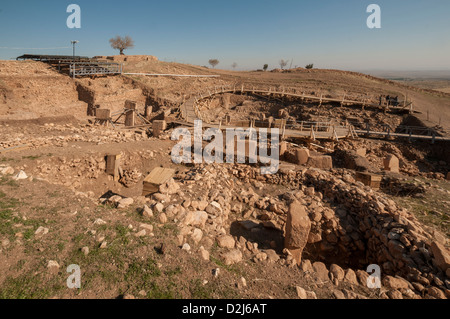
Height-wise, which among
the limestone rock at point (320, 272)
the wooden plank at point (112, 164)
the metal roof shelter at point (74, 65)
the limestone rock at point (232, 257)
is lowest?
the limestone rock at point (320, 272)

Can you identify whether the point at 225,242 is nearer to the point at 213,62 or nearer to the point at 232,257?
the point at 232,257

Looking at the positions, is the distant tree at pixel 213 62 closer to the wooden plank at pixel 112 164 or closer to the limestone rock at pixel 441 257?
the wooden plank at pixel 112 164

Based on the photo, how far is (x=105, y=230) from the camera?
4.66 m

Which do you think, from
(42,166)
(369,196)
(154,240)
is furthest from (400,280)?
(42,166)

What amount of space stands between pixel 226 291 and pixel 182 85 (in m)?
25.6

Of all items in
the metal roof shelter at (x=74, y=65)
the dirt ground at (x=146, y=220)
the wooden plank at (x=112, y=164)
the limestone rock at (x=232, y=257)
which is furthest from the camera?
the metal roof shelter at (x=74, y=65)

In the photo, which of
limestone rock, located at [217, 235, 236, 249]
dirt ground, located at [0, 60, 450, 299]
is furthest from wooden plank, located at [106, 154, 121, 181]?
limestone rock, located at [217, 235, 236, 249]

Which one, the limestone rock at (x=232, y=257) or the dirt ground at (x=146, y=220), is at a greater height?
the dirt ground at (x=146, y=220)

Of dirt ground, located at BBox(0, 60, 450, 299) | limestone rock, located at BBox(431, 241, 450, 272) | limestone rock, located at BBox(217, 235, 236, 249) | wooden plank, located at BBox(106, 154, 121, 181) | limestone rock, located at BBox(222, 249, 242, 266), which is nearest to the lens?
dirt ground, located at BBox(0, 60, 450, 299)

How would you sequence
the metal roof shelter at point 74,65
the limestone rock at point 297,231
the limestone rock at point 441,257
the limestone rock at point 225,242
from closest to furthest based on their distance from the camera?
the limestone rock at point 441,257 < the limestone rock at point 225,242 < the limestone rock at point 297,231 < the metal roof shelter at point 74,65

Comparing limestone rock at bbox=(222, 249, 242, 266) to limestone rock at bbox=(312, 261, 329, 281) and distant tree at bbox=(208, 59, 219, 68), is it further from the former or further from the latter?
distant tree at bbox=(208, 59, 219, 68)

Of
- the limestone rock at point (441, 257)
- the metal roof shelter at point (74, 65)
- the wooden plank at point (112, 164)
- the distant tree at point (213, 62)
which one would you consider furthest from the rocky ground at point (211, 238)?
the distant tree at point (213, 62)

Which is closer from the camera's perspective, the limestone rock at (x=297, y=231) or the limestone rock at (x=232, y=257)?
the limestone rock at (x=232, y=257)
